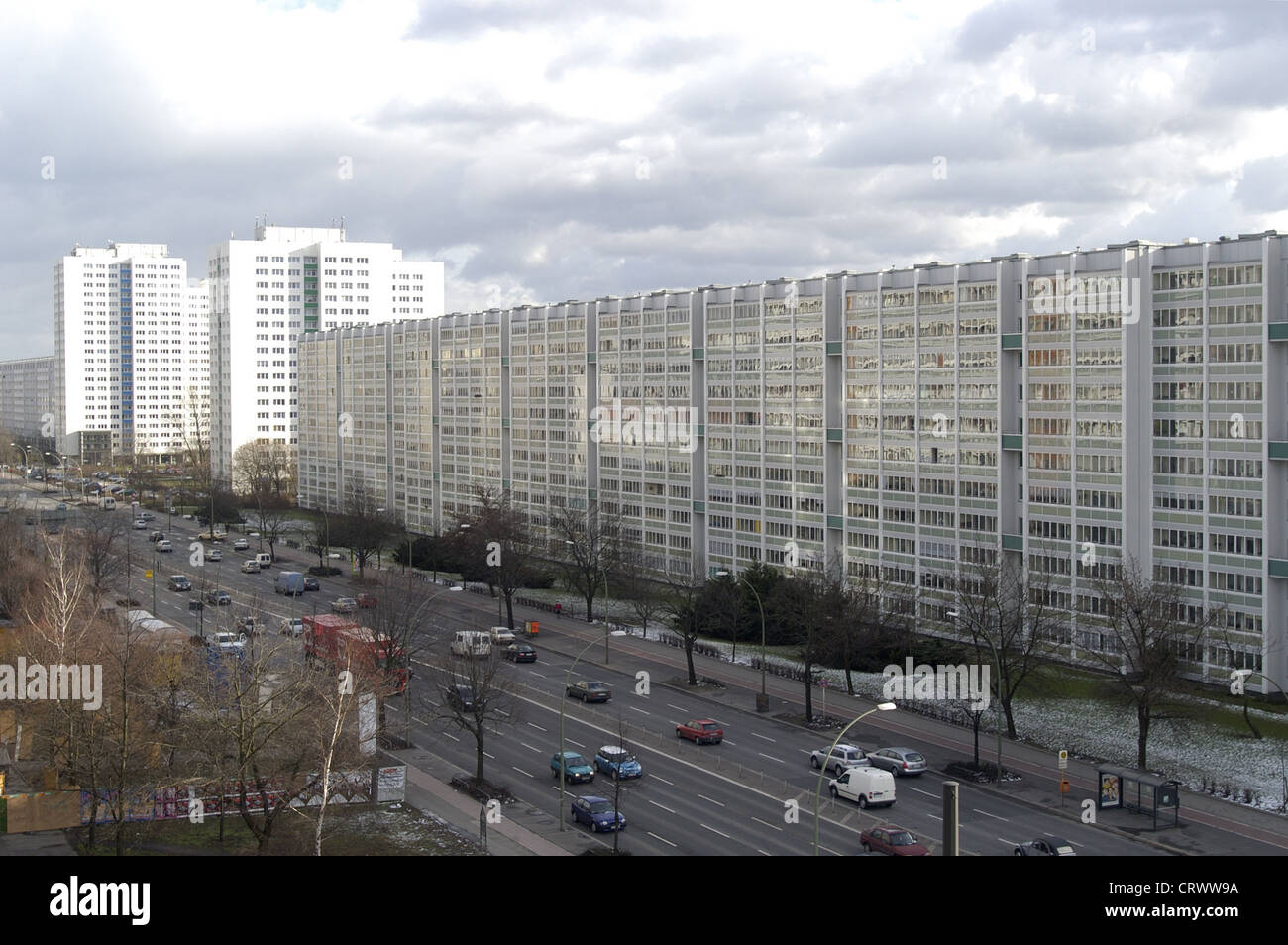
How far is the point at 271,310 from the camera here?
568 feet

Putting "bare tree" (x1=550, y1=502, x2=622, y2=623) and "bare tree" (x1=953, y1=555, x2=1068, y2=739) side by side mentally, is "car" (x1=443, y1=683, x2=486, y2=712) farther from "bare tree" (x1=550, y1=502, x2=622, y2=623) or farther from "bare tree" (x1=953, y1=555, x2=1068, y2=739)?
"bare tree" (x1=550, y1=502, x2=622, y2=623)

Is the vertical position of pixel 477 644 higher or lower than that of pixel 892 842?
higher

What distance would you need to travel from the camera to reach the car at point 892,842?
3306 centimetres

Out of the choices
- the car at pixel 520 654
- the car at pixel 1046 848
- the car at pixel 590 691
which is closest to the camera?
the car at pixel 1046 848

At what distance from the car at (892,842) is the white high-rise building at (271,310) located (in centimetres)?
14799

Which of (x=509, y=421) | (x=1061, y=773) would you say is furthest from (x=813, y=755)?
(x=509, y=421)

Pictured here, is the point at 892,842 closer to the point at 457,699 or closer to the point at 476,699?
the point at 476,699

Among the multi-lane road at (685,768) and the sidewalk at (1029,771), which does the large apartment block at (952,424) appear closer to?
the sidewalk at (1029,771)

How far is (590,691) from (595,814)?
17.2 metres
